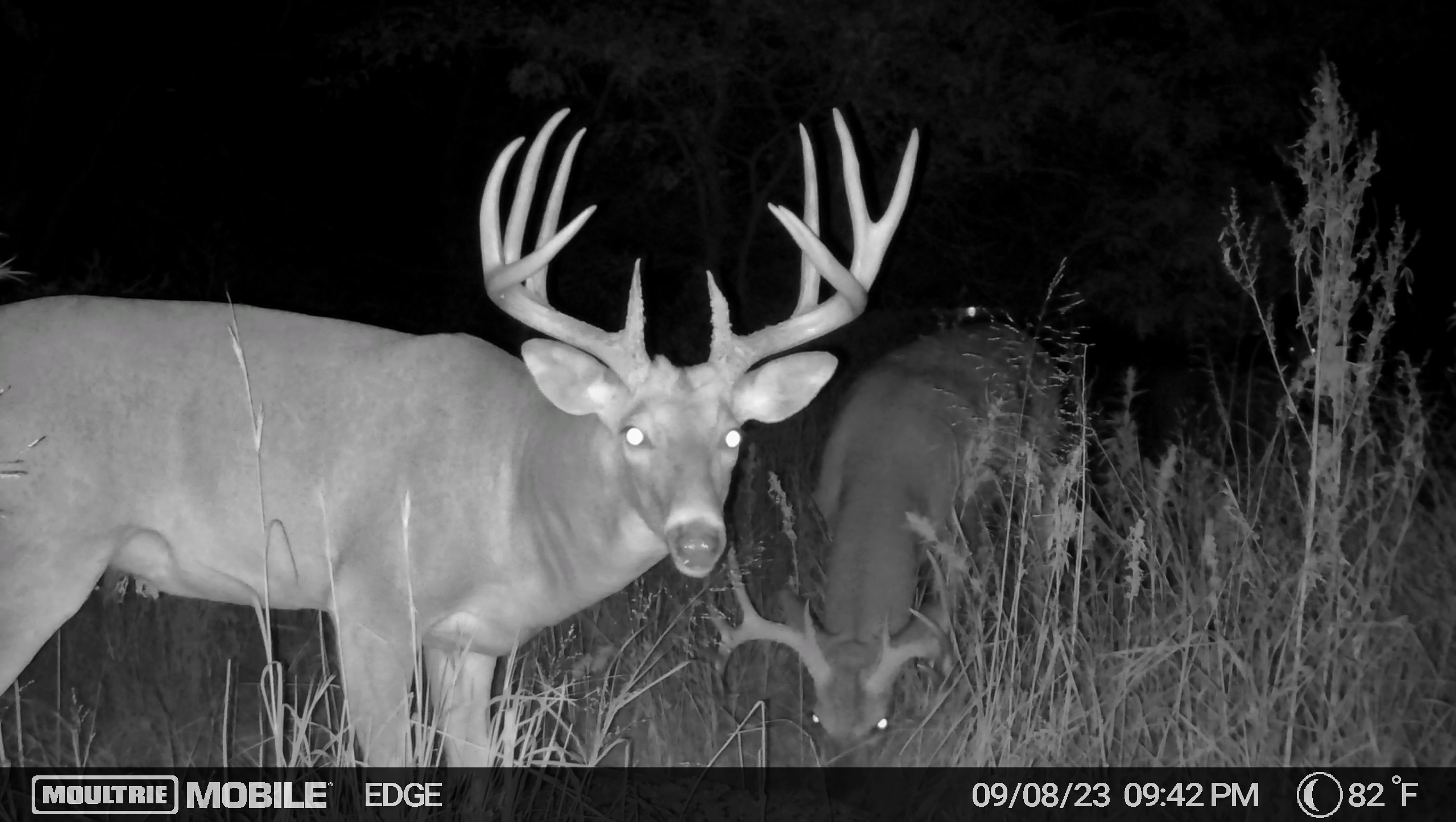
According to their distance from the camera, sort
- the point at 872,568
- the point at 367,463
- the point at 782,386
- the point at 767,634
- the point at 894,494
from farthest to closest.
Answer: the point at 894,494 → the point at 872,568 → the point at 767,634 → the point at 782,386 → the point at 367,463

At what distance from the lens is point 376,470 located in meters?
4.27

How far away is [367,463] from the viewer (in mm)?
4277

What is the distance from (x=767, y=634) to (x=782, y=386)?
103cm

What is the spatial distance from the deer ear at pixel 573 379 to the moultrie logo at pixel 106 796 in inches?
59.4

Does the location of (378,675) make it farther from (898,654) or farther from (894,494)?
(894,494)

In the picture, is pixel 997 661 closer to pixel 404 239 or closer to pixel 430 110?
pixel 430 110

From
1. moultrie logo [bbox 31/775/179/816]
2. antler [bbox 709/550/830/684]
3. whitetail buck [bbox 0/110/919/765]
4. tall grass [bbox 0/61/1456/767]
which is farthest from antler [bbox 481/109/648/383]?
moultrie logo [bbox 31/775/179/816]

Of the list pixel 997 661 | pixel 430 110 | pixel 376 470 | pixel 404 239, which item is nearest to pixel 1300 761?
pixel 997 661

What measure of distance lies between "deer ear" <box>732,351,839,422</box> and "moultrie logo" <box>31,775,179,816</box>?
1.93 meters

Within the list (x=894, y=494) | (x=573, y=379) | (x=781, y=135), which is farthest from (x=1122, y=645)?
(x=781, y=135)

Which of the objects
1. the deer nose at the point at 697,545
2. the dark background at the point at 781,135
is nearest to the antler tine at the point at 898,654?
the deer nose at the point at 697,545

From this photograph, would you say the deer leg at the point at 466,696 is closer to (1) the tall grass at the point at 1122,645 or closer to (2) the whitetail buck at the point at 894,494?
(1) the tall grass at the point at 1122,645

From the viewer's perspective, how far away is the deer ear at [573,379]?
4156 millimetres

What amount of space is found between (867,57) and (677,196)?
97.6 inches
